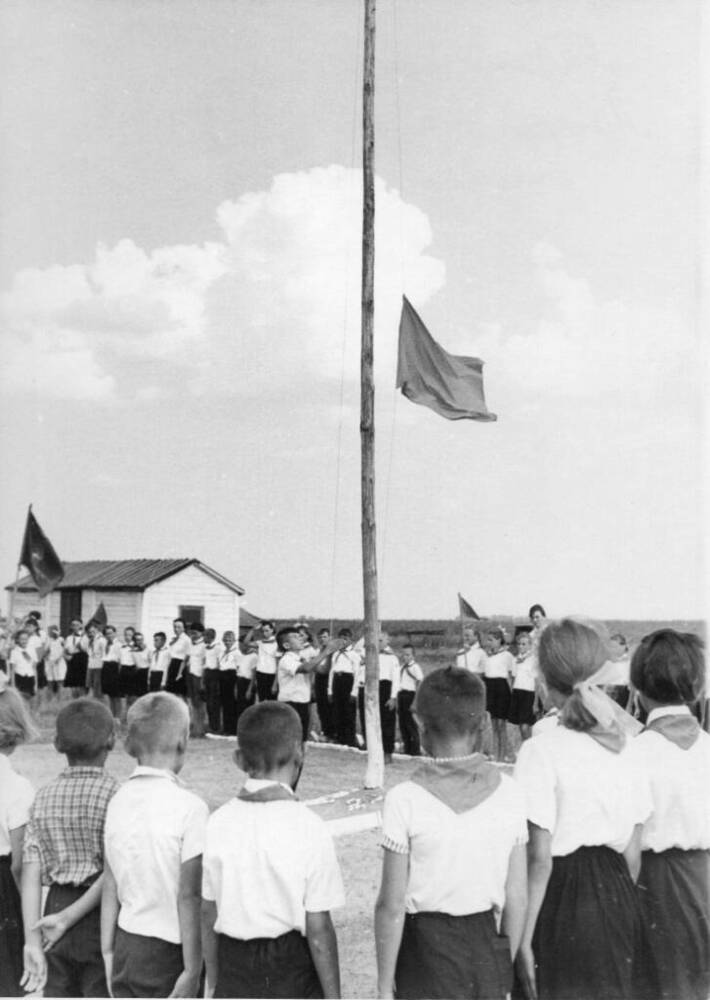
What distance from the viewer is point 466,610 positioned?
44.7ft

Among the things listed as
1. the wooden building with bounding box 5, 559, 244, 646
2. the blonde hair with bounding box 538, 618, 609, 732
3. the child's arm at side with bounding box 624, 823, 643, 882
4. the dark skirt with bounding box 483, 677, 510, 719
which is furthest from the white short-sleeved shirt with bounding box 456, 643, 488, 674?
the wooden building with bounding box 5, 559, 244, 646

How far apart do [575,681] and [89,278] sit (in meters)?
9.84

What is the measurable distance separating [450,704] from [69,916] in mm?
1306

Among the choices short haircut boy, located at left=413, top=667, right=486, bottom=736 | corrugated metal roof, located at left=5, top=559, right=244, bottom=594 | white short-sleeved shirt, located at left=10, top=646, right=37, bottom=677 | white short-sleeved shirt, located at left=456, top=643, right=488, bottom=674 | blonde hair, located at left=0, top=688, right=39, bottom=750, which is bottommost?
white short-sleeved shirt, located at left=10, top=646, right=37, bottom=677

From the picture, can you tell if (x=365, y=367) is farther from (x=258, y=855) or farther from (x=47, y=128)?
(x=258, y=855)

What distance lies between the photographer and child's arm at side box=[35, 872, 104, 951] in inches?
116

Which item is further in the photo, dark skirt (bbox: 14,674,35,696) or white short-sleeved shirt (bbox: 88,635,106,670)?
white short-sleeved shirt (bbox: 88,635,106,670)

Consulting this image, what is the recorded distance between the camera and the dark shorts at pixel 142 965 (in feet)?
9.36

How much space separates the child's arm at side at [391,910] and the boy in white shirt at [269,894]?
15 centimetres

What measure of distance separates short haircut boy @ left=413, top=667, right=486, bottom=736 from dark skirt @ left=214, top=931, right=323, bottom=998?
27.4 inches

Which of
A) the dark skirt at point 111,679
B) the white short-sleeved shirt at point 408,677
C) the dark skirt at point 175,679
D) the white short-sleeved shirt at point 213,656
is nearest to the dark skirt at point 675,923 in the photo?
the white short-sleeved shirt at point 408,677

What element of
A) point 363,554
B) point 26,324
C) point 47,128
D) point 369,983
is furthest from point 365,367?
point 369,983

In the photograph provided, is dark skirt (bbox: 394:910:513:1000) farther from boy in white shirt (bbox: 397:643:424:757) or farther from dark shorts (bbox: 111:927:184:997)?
boy in white shirt (bbox: 397:643:424:757)

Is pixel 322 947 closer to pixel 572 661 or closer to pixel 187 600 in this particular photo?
pixel 572 661
